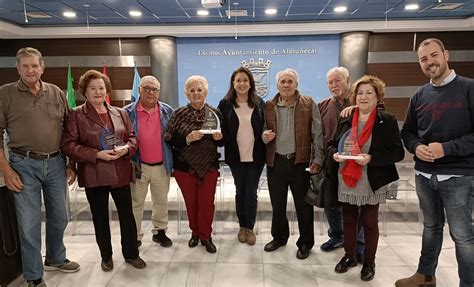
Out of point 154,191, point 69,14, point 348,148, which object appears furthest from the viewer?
point 69,14

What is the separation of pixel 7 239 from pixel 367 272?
270 centimetres

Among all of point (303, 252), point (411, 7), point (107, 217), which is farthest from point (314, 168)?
point (411, 7)

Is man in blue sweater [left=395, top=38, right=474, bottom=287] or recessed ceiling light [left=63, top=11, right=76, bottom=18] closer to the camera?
man in blue sweater [left=395, top=38, right=474, bottom=287]

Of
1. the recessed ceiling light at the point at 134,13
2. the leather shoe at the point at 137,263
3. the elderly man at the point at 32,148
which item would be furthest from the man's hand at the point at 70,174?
the recessed ceiling light at the point at 134,13

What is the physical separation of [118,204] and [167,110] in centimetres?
95

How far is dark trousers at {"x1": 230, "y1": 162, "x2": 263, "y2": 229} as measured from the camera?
3.00 metres

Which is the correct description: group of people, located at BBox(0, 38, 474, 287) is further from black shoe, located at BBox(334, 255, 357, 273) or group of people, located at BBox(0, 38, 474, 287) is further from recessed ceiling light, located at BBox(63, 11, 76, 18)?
recessed ceiling light, located at BBox(63, 11, 76, 18)

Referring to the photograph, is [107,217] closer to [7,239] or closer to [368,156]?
[7,239]

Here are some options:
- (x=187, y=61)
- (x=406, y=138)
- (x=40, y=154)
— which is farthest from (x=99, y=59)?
(x=406, y=138)

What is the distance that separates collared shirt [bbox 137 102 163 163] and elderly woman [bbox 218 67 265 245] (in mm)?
597

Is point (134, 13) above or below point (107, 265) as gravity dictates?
above

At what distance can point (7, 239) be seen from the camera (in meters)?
2.34

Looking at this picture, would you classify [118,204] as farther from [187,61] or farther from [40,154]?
[187,61]

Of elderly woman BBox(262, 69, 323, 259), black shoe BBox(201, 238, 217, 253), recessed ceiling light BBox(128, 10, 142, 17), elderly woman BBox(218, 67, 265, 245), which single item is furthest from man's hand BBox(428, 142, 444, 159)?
recessed ceiling light BBox(128, 10, 142, 17)
